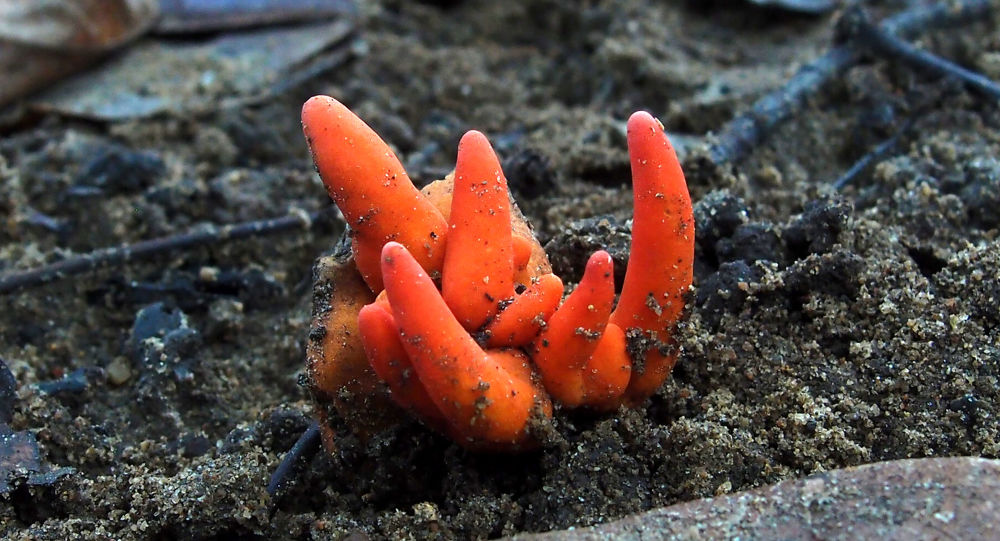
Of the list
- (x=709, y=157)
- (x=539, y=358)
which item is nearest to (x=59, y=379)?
(x=539, y=358)

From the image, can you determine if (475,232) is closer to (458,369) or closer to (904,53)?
(458,369)

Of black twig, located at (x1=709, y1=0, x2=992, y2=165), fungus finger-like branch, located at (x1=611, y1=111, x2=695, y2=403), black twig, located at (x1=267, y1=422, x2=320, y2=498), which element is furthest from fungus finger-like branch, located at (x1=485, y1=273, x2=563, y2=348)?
black twig, located at (x1=709, y1=0, x2=992, y2=165)

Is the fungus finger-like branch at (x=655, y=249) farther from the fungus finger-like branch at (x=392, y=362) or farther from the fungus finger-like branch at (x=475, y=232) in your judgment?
the fungus finger-like branch at (x=392, y=362)

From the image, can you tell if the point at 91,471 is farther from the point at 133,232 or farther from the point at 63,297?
the point at 133,232

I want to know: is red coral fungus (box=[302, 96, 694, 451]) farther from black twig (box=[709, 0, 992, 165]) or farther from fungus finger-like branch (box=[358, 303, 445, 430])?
black twig (box=[709, 0, 992, 165])

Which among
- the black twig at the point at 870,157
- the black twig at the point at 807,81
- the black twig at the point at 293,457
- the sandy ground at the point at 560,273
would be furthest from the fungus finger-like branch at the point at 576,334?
the black twig at the point at 870,157

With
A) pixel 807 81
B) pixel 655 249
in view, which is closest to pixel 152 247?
pixel 655 249

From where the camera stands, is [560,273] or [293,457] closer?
[293,457]
